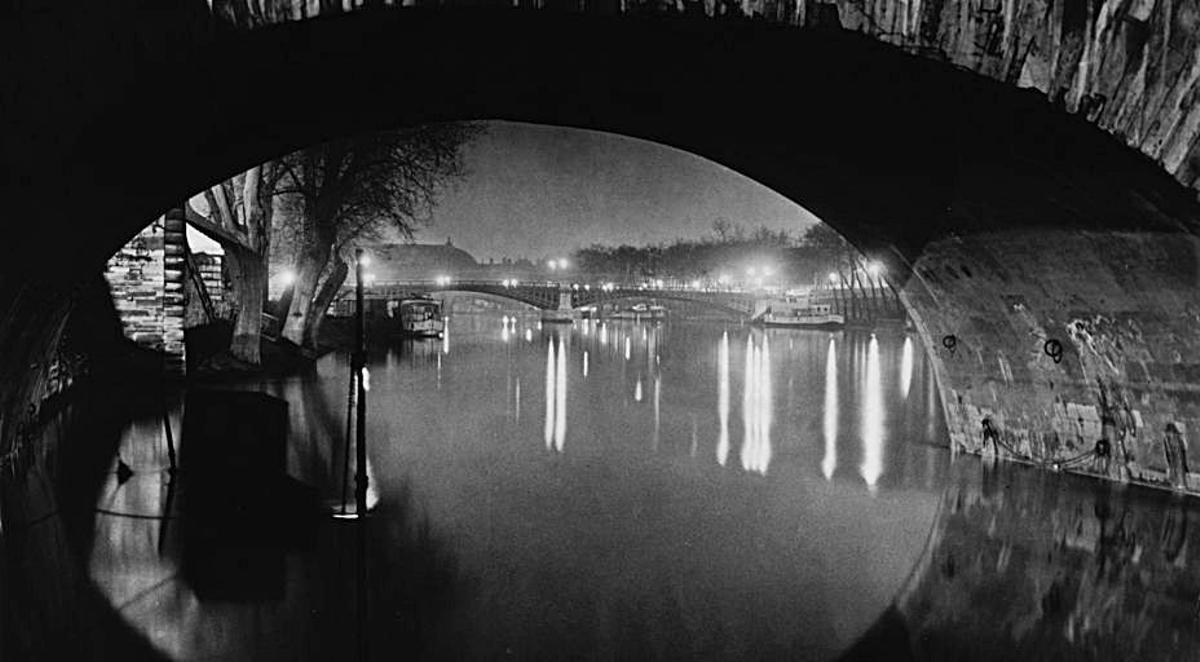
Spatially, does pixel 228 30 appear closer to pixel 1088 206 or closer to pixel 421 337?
pixel 1088 206

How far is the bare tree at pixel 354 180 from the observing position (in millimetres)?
26828

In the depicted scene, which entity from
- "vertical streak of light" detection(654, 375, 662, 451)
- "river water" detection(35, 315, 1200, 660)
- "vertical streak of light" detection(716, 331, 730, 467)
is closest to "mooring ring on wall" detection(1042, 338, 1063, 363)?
"river water" detection(35, 315, 1200, 660)

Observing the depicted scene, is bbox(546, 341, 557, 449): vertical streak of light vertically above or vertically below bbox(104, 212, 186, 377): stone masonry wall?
below

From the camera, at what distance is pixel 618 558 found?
855cm

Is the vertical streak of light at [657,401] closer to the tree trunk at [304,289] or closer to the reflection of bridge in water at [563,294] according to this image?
the tree trunk at [304,289]

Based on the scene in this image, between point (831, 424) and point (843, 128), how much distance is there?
11171mm

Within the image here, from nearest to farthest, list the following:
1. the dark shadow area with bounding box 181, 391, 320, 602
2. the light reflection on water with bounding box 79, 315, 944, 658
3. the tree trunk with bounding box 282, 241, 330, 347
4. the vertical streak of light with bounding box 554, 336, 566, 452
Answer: the light reflection on water with bounding box 79, 315, 944, 658 → the dark shadow area with bounding box 181, 391, 320, 602 → the vertical streak of light with bounding box 554, 336, 566, 452 → the tree trunk with bounding box 282, 241, 330, 347

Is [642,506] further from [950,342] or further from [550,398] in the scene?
[550,398]

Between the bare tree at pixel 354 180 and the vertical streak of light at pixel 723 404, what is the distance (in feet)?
37.3

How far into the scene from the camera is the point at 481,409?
20.8 metres

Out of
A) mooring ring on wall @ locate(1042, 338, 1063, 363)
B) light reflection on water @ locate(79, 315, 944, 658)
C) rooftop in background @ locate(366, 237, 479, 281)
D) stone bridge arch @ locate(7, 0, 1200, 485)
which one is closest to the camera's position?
stone bridge arch @ locate(7, 0, 1200, 485)

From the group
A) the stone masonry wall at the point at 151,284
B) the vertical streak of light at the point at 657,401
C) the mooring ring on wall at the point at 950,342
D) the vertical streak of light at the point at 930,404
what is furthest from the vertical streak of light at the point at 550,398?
the stone masonry wall at the point at 151,284

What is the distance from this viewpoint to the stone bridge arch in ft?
19.9

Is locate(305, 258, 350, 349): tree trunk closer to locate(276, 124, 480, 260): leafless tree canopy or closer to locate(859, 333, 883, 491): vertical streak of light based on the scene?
locate(276, 124, 480, 260): leafless tree canopy
